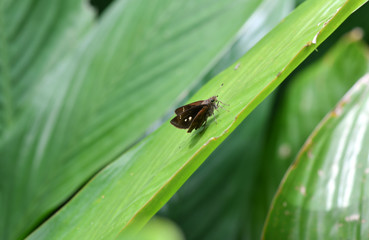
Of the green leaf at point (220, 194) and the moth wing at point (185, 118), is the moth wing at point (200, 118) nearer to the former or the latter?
the moth wing at point (185, 118)

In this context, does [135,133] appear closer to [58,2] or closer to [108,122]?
[108,122]

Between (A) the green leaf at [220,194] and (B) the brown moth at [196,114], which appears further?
(A) the green leaf at [220,194]

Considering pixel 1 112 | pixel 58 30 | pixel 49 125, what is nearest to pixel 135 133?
pixel 49 125

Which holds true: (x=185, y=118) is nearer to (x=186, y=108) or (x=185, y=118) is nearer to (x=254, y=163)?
(x=186, y=108)

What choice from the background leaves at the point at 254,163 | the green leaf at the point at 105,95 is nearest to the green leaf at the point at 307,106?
the background leaves at the point at 254,163

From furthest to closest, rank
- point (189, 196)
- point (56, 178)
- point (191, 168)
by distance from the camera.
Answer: point (189, 196)
point (56, 178)
point (191, 168)

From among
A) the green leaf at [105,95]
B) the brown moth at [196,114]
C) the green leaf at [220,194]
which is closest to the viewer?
the brown moth at [196,114]
